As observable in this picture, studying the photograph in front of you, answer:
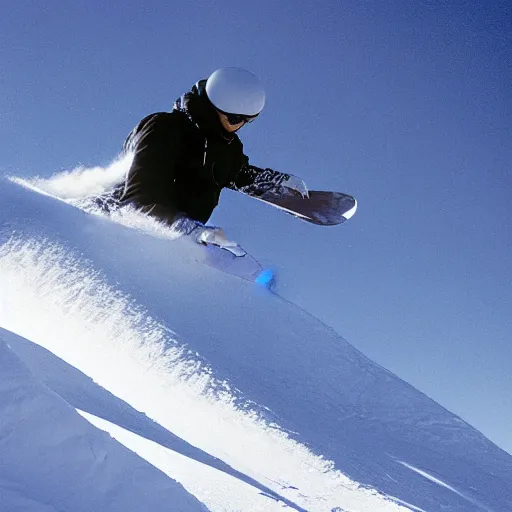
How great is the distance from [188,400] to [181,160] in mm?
3002

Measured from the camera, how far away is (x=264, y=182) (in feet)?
20.7

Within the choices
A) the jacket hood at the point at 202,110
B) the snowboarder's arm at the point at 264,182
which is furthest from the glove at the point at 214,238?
the snowboarder's arm at the point at 264,182

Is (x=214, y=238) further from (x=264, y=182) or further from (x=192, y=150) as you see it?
(x=264, y=182)

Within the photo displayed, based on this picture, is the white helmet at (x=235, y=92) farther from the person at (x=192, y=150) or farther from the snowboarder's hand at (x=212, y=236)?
the snowboarder's hand at (x=212, y=236)

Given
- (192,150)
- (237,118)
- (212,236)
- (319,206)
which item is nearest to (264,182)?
(319,206)

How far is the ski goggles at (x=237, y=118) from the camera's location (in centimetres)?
489

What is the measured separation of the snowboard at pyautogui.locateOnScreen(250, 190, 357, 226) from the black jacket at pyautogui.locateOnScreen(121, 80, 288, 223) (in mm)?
1084

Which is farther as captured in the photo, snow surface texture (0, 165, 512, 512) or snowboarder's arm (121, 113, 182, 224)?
snowboarder's arm (121, 113, 182, 224)

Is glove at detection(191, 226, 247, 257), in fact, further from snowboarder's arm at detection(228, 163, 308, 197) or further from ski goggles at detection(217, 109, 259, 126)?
snowboarder's arm at detection(228, 163, 308, 197)

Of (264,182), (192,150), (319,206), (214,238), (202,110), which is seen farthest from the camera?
(319,206)

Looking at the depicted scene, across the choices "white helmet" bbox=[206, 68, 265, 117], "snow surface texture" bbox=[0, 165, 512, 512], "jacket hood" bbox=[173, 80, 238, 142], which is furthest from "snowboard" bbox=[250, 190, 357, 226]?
"snow surface texture" bbox=[0, 165, 512, 512]

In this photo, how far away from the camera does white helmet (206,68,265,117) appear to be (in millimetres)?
4797

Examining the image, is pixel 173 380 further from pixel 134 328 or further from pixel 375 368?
pixel 375 368

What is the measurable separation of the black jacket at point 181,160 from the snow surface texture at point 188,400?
62 centimetres
